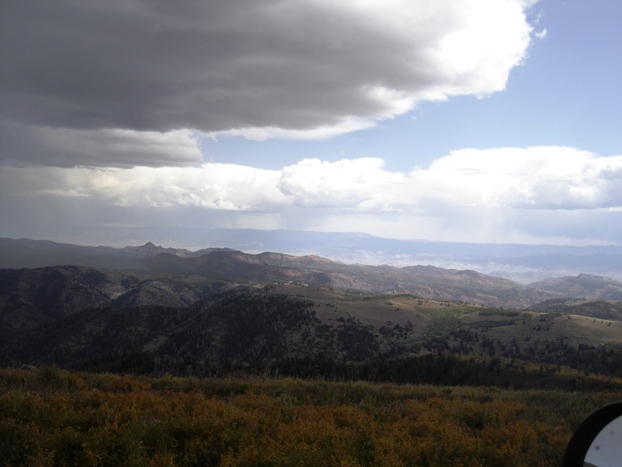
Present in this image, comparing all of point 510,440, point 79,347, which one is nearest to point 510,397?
point 510,440

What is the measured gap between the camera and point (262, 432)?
8.20 meters

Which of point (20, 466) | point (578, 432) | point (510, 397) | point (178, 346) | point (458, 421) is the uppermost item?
point (578, 432)

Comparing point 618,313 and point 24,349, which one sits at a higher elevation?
point 618,313

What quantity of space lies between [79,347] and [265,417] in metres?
115

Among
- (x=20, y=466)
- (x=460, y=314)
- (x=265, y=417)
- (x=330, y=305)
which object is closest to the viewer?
(x=20, y=466)

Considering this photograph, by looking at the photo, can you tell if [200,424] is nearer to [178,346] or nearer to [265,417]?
[265,417]

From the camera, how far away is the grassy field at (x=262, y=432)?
261 inches

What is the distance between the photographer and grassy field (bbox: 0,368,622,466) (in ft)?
21.7

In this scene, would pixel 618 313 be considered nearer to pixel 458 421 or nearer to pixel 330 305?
pixel 330 305

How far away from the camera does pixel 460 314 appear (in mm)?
124000

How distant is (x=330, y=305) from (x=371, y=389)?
10016 centimetres

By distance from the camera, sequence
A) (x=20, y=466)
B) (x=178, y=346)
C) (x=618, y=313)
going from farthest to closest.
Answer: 1. (x=618, y=313)
2. (x=178, y=346)
3. (x=20, y=466)

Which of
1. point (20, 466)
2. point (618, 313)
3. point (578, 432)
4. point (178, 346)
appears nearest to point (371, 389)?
point (578, 432)

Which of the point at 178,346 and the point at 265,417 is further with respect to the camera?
the point at 178,346
